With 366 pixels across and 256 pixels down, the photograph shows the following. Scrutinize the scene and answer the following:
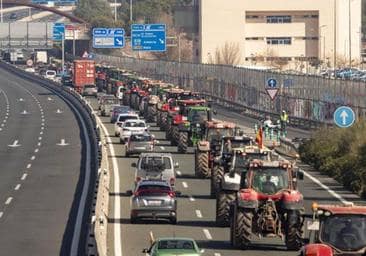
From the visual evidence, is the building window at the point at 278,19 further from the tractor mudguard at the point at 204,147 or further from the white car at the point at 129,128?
the tractor mudguard at the point at 204,147

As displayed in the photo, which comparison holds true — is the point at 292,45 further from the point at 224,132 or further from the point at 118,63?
the point at 224,132

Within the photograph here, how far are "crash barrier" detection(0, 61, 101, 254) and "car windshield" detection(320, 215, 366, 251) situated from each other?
772 cm

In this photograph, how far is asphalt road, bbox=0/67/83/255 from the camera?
116 ft

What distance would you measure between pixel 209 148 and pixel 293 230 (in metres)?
20.7

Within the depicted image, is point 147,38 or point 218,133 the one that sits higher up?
point 147,38

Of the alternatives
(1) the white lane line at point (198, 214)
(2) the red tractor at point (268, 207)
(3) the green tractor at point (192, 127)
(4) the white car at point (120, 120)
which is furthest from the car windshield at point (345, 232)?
(4) the white car at point (120, 120)

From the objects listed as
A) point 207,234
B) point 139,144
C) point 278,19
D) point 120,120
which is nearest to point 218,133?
point 139,144

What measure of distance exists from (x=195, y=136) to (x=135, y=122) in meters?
8.67

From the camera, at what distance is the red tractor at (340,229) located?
64.6ft

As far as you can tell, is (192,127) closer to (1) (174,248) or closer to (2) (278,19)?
(1) (174,248)

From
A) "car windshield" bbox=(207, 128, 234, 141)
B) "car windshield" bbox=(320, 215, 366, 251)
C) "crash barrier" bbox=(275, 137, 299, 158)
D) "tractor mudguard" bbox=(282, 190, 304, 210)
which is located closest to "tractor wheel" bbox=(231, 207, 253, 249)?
"tractor mudguard" bbox=(282, 190, 304, 210)

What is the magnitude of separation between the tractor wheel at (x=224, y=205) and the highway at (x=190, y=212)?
268mm

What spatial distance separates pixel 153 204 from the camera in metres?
36.2

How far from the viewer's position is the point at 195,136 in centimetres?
6156
